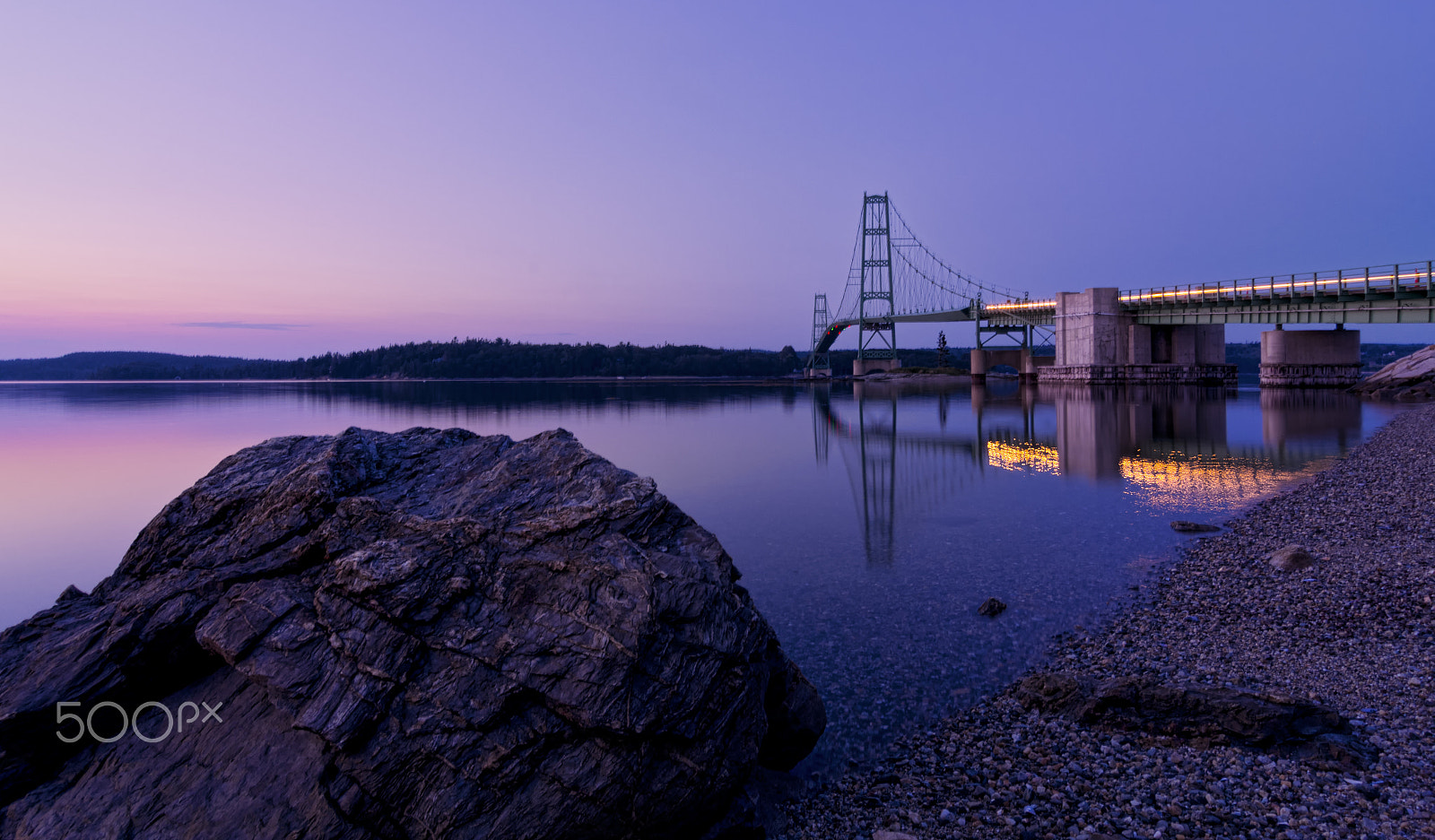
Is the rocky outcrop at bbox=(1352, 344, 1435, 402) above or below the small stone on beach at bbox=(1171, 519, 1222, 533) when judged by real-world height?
above

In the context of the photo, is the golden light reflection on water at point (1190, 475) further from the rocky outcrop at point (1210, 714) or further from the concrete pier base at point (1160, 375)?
the concrete pier base at point (1160, 375)

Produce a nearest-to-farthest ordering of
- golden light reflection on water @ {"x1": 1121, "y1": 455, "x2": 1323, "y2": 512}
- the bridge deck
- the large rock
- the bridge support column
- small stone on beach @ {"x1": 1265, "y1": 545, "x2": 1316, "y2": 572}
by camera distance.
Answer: the large rock, small stone on beach @ {"x1": 1265, "y1": 545, "x2": 1316, "y2": 572}, golden light reflection on water @ {"x1": 1121, "y1": 455, "x2": 1323, "y2": 512}, the bridge deck, the bridge support column

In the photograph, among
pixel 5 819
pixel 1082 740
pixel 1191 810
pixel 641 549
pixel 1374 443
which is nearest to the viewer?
pixel 5 819

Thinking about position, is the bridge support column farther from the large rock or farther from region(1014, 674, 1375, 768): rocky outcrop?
the large rock

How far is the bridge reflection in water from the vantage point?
15719mm

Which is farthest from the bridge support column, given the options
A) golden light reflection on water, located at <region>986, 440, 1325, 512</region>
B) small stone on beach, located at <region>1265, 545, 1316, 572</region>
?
small stone on beach, located at <region>1265, 545, 1316, 572</region>

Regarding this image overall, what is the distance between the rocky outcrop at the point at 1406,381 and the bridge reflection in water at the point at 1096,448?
1741mm

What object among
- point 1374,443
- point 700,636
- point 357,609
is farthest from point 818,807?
point 1374,443

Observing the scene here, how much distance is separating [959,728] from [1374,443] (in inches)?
828

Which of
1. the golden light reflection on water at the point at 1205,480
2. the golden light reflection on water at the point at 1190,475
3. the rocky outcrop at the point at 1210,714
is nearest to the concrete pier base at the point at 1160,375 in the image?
the golden light reflection on water at the point at 1190,475

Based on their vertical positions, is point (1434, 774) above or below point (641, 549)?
below

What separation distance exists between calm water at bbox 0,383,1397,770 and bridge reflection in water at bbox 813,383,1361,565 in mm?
123

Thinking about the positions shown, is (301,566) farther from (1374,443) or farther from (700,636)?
(1374,443)

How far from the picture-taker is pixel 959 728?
587cm
